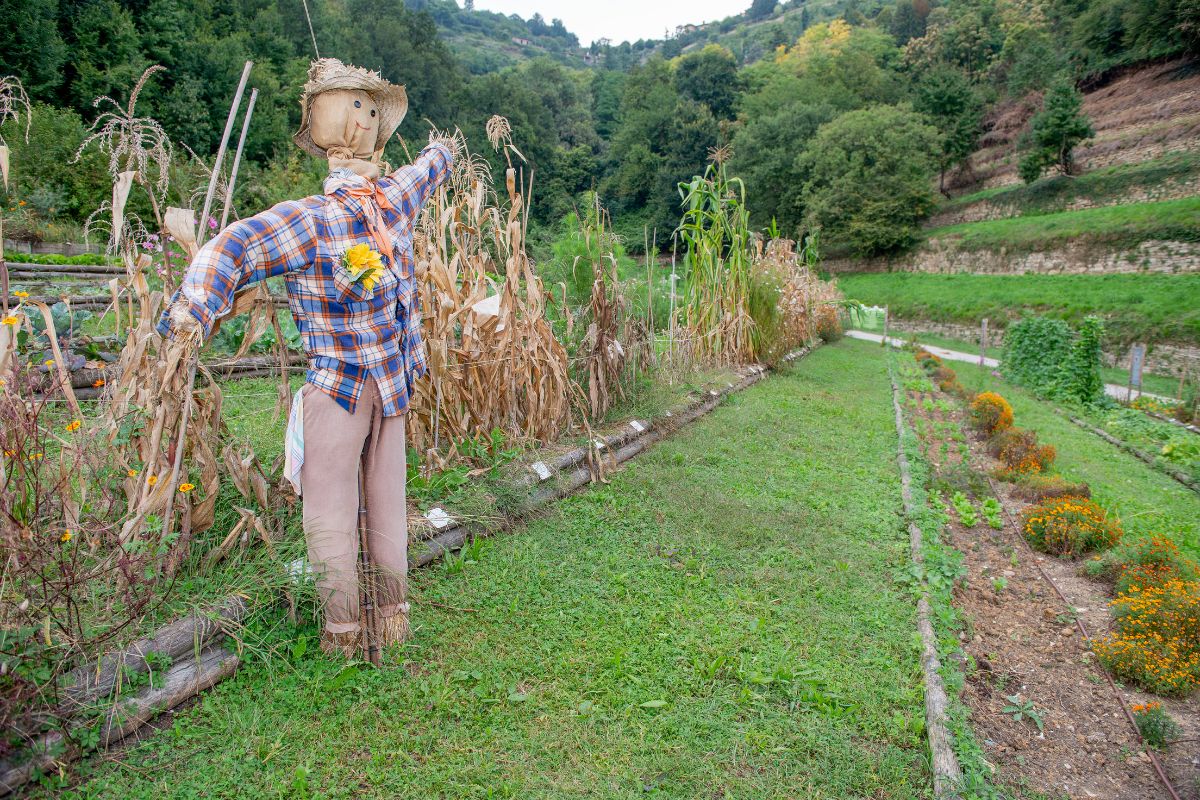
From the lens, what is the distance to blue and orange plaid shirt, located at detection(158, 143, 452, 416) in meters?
2.00

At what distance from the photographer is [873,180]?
36.3 metres

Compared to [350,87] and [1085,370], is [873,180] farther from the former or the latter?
[350,87]

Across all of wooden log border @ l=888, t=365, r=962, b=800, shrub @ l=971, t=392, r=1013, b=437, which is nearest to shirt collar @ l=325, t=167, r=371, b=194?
wooden log border @ l=888, t=365, r=962, b=800

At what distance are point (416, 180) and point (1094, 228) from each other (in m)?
29.0

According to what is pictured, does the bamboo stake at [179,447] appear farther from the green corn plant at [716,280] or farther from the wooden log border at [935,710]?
the green corn plant at [716,280]

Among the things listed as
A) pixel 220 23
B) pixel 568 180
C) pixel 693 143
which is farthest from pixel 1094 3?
pixel 220 23

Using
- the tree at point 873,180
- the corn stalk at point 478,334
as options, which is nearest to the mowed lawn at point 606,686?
the corn stalk at point 478,334

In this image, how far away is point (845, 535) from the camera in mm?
4141

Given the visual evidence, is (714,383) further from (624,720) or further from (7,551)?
(7,551)

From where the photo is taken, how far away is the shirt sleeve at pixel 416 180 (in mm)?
2510

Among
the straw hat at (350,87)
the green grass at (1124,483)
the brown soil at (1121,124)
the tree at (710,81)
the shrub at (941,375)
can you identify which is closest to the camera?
the straw hat at (350,87)

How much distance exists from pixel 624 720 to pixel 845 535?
2326 millimetres

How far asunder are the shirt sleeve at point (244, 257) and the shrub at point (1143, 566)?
4.92 metres

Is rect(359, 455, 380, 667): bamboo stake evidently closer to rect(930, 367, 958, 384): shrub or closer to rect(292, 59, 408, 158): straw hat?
rect(292, 59, 408, 158): straw hat
